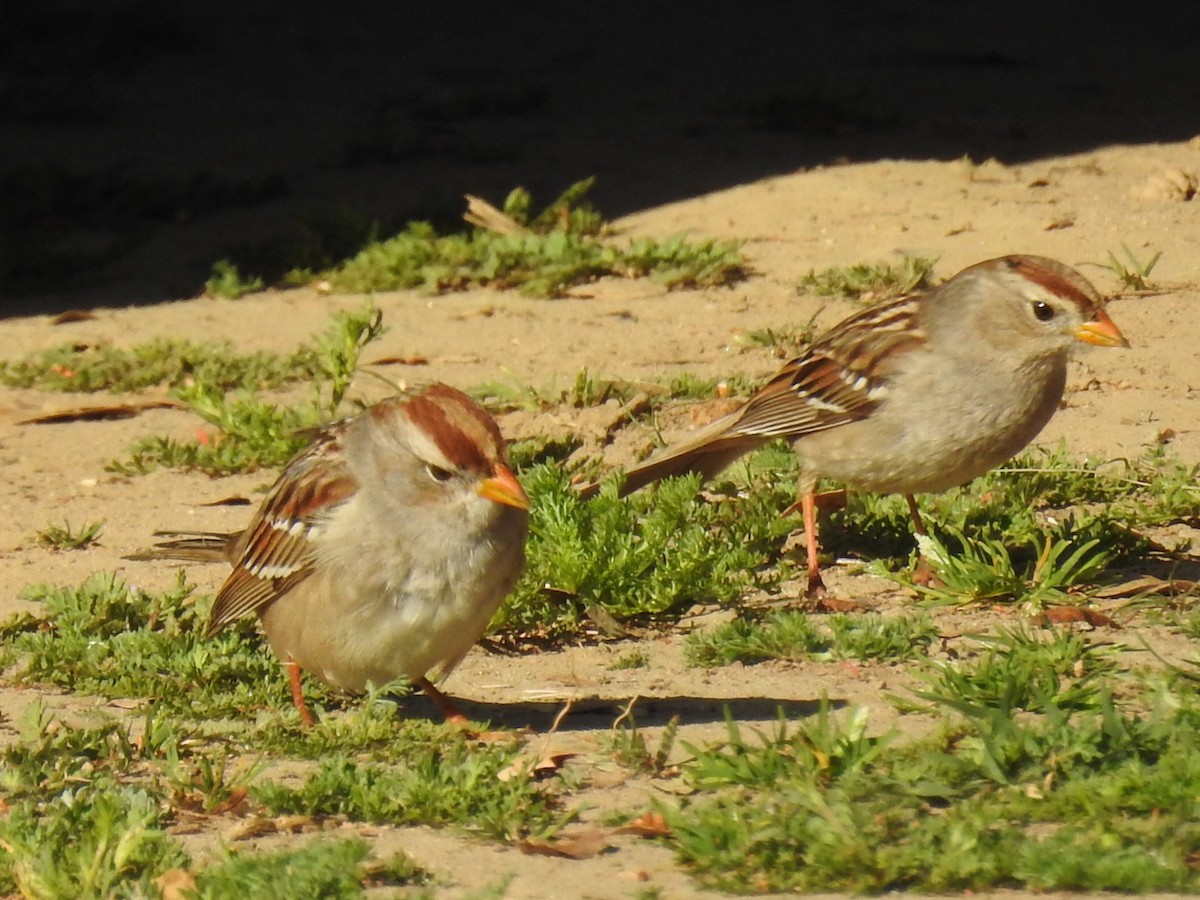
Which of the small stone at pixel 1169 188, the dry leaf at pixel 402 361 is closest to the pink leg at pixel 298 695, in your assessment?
the dry leaf at pixel 402 361

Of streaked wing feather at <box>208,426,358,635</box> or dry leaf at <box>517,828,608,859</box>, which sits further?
streaked wing feather at <box>208,426,358,635</box>

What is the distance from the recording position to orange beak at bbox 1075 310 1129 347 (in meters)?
6.59

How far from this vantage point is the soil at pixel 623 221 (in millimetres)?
6121

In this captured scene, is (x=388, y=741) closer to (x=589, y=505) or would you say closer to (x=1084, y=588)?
(x=589, y=505)

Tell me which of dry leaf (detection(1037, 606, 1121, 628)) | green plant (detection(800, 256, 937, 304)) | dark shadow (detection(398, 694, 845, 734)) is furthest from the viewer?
green plant (detection(800, 256, 937, 304))

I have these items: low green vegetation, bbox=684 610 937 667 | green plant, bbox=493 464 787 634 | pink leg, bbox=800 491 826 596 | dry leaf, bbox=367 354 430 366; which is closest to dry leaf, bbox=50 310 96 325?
dry leaf, bbox=367 354 430 366

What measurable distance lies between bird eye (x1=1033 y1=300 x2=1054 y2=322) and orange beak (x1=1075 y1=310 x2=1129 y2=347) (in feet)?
0.40

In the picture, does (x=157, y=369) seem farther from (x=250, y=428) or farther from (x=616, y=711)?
(x=616, y=711)

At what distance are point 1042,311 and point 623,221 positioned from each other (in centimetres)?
504

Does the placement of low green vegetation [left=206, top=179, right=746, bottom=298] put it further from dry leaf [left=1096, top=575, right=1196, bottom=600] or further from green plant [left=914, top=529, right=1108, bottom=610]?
dry leaf [left=1096, top=575, right=1196, bottom=600]

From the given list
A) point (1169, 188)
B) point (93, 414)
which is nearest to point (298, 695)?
point (93, 414)

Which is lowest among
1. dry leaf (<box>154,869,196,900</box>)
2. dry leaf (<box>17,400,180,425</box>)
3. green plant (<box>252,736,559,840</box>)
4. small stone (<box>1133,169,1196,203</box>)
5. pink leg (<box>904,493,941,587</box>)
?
pink leg (<box>904,493,941,587</box>)

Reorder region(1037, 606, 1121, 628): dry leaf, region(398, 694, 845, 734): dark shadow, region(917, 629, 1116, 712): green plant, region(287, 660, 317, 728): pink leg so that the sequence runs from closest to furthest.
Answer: region(917, 629, 1116, 712): green plant < region(398, 694, 845, 734): dark shadow < region(287, 660, 317, 728): pink leg < region(1037, 606, 1121, 628): dry leaf

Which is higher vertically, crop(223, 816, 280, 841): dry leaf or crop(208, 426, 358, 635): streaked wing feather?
crop(208, 426, 358, 635): streaked wing feather
